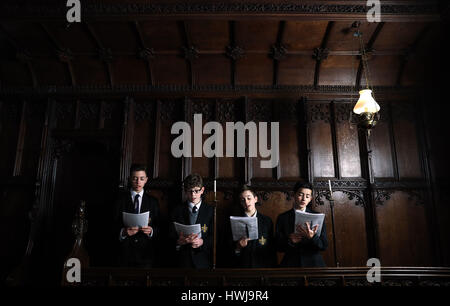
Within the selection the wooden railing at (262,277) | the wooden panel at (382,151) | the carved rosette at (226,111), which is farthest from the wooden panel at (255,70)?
the wooden railing at (262,277)

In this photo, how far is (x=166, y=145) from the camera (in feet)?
19.0

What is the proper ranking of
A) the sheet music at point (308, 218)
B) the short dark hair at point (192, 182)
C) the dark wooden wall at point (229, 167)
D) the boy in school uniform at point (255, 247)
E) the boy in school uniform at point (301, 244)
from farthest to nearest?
the dark wooden wall at point (229, 167) → the short dark hair at point (192, 182) → the boy in school uniform at point (255, 247) → the boy in school uniform at point (301, 244) → the sheet music at point (308, 218)

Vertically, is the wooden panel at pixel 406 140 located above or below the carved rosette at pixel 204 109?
below

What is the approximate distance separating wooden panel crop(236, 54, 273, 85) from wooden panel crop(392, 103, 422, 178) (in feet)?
7.78

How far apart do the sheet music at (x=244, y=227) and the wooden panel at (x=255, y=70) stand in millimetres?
3037

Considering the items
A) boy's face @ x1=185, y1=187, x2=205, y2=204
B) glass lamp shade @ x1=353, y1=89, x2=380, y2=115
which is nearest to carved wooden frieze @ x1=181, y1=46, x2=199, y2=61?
boy's face @ x1=185, y1=187, x2=205, y2=204

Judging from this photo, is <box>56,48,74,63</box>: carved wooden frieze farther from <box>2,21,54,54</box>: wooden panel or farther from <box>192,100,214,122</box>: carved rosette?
<box>192,100,214,122</box>: carved rosette

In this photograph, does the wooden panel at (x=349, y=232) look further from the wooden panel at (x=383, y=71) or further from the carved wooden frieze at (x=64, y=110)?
the carved wooden frieze at (x=64, y=110)

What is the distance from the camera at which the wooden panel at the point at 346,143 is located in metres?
5.70

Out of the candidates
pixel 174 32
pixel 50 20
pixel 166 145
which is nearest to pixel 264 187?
pixel 166 145

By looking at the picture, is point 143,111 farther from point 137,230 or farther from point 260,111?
point 137,230

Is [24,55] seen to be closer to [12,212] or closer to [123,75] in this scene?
[123,75]

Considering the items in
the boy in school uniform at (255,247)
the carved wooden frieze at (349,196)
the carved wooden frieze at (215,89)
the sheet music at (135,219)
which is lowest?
the boy in school uniform at (255,247)

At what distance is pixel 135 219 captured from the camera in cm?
404
